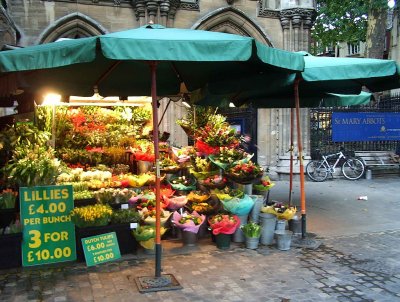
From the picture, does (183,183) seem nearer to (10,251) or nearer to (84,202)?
(84,202)

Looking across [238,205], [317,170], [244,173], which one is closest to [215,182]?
[244,173]

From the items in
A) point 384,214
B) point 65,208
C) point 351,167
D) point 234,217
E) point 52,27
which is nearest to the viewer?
point 65,208

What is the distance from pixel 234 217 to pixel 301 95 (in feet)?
12.1

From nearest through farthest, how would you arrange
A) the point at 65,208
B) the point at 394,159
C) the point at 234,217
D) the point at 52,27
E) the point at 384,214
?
the point at 65,208 → the point at 234,217 → the point at 384,214 → the point at 52,27 → the point at 394,159

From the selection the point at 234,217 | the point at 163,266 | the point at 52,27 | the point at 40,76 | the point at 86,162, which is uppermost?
the point at 52,27

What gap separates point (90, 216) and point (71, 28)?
28.2ft

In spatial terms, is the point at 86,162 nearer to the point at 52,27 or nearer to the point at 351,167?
the point at 52,27

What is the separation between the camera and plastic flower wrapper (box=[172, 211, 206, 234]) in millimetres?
6184

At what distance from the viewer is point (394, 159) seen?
15.3 meters

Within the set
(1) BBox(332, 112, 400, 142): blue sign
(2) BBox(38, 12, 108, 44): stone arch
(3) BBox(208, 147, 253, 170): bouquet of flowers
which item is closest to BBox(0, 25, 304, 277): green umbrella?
(3) BBox(208, 147, 253, 170): bouquet of flowers

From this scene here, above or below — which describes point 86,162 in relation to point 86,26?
below

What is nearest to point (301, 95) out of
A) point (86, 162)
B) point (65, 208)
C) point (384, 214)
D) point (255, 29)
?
point (384, 214)

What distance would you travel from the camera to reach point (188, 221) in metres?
6.25

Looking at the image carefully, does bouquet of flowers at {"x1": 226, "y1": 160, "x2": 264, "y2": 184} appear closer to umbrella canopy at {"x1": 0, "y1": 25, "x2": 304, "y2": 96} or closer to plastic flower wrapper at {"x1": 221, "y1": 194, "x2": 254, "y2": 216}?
plastic flower wrapper at {"x1": 221, "y1": 194, "x2": 254, "y2": 216}
